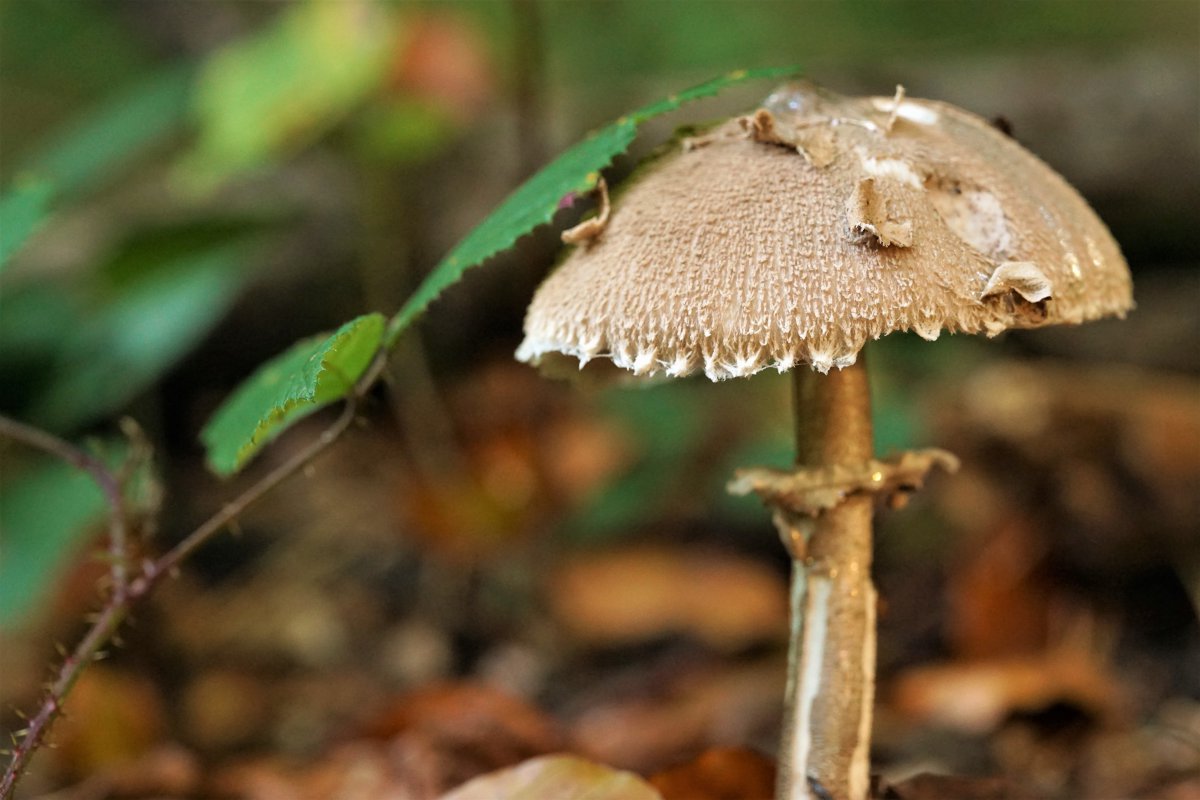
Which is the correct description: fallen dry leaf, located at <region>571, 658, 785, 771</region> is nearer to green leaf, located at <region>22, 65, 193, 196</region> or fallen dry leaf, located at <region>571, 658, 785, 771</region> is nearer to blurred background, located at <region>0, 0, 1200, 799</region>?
blurred background, located at <region>0, 0, 1200, 799</region>

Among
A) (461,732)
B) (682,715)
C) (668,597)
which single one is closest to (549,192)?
(461,732)

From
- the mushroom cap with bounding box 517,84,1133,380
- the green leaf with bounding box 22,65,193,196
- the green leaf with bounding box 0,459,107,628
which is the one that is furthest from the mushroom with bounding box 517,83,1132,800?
the green leaf with bounding box 22,65,193,196

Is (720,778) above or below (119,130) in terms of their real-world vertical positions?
below

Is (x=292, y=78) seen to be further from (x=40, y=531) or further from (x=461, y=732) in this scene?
(x=461, y=732)

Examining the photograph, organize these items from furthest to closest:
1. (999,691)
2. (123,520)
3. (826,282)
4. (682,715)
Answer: (682,715), (999,691), (123,520), (826,282)

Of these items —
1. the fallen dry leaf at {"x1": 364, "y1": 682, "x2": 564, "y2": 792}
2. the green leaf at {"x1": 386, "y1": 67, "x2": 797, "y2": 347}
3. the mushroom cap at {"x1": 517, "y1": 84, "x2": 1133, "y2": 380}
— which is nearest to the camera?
the mushroom cap at {"x1": 517, "y1": 84, "x2": 1133, "y2": 380}

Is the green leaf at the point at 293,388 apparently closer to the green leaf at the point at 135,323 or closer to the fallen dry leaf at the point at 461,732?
the fallen dry leaf at the point at 461,732
